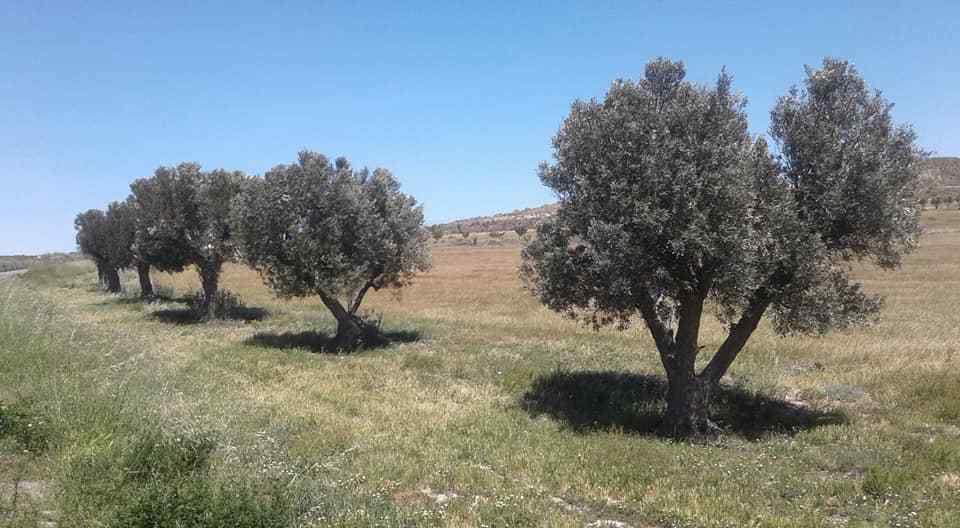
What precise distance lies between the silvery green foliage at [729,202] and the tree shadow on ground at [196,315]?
22613mm

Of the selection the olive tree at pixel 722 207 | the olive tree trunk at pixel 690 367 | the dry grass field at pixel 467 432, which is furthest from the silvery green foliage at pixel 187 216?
the olive tree trunk at pixel 690 367

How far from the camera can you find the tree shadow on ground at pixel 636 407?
47.1ft

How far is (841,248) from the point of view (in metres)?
14.1

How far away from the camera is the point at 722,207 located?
1312cm

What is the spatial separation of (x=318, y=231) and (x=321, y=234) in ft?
0.52

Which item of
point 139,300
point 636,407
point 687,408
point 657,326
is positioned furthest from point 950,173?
point 687,408

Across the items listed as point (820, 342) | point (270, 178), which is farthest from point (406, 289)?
point (820, 342)

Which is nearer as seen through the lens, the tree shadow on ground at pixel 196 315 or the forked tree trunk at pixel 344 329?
the forked tree trunk at pixel 344 329

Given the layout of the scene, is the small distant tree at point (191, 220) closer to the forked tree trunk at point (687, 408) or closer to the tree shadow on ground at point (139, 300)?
the tree shadow on ground at point (139, 300)

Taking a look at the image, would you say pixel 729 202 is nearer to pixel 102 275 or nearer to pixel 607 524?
pixel 607 524

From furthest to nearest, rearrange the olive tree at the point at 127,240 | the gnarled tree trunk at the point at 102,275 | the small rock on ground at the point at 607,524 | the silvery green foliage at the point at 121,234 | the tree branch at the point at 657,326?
the gnarled tree trunk at the point at 102,275
the silvery green foliage at the point at 121,234
the olive tree at the point at 127,240
the tree branch at the point at 657,326
the small rock on ground at the point at 607,524

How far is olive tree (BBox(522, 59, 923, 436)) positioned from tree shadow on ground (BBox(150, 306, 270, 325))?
22591mm

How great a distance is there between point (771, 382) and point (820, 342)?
6.07 m

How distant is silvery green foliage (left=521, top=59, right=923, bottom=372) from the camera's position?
514 inches
